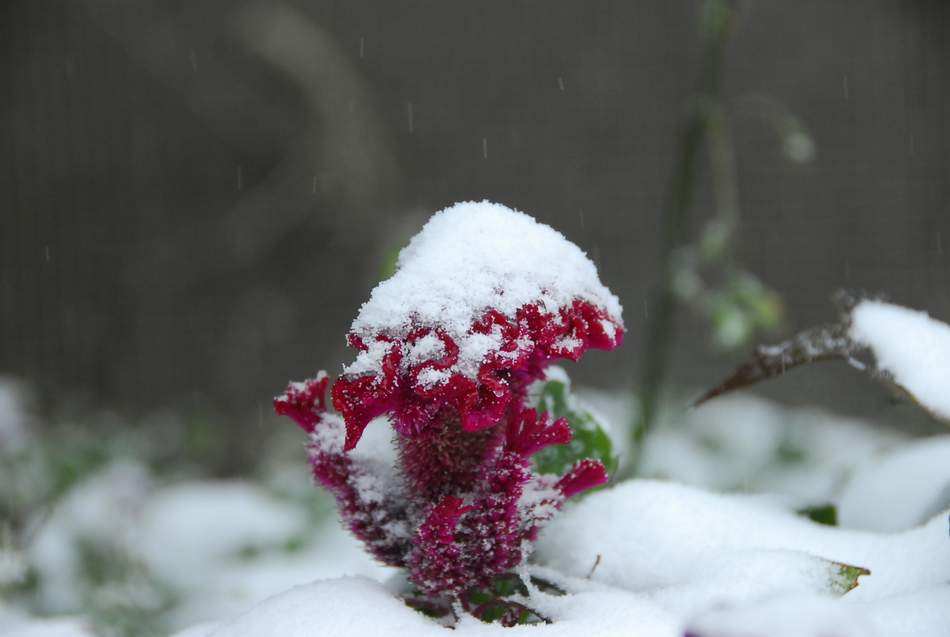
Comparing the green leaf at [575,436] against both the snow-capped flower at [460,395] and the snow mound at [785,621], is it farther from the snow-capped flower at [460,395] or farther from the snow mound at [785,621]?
the snow mound at [785,621]

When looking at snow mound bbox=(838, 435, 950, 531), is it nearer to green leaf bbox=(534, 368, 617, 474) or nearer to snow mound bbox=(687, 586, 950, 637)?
green leaf bbox=(534, 368, 617, 474)

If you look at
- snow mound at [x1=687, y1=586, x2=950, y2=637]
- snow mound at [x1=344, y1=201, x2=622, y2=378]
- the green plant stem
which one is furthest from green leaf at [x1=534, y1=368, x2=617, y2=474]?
the green plant stem

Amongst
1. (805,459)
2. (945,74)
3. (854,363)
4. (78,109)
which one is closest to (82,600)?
(854,363)

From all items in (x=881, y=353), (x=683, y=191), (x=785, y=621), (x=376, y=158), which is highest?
(x=376, y=158)

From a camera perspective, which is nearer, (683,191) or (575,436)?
(575,436)

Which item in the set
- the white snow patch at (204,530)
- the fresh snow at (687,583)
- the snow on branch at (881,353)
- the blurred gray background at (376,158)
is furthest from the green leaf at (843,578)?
→ the blurred gray background at (376,158)

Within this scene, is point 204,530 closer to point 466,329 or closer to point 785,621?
point 466,329

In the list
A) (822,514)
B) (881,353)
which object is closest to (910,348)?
(881,353)
